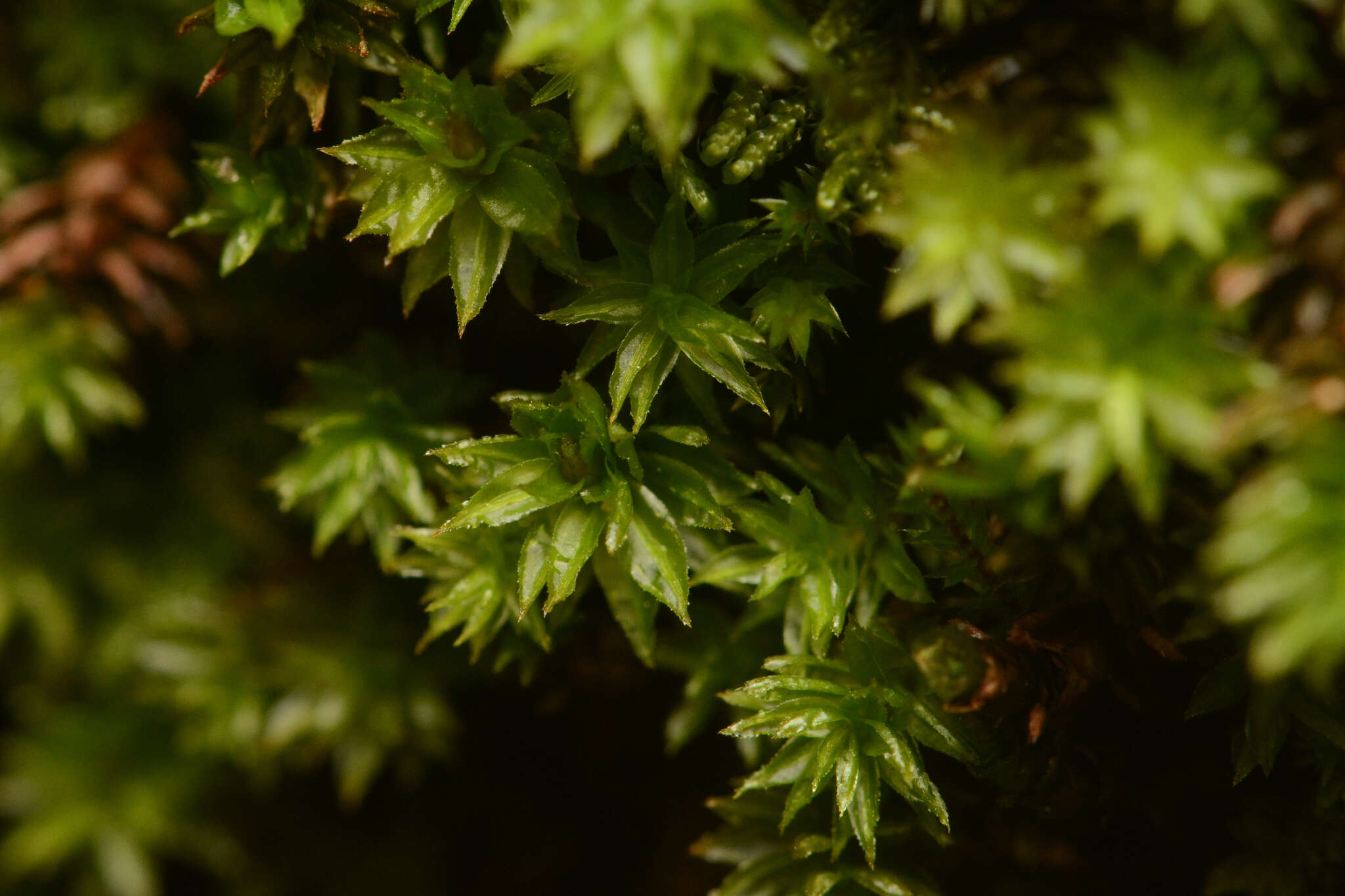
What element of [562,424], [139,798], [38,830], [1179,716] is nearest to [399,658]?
[139,798]

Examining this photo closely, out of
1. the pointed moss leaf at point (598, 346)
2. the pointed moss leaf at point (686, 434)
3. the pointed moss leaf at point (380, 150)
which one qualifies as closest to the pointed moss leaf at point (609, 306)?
the pointed moss leaf at point (598, 346)

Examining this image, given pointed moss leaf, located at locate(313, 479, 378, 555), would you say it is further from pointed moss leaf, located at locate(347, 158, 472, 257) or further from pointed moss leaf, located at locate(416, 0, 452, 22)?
pointed moss leaf, located at locate(416, 0, 452, 22)

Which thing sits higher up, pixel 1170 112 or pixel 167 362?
A: pixel 1170 112

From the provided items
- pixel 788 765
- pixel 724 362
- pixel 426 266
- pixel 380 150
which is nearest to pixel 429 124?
pixel 380 150

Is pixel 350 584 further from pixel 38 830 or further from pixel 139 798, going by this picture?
pixel 38 830

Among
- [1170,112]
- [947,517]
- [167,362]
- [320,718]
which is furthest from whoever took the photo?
[167,362]

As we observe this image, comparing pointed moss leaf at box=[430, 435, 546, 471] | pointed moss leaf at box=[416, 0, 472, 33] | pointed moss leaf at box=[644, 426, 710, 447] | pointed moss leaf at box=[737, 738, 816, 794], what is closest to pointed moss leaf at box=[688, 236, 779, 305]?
pointed moss leaf at box=[644, 426, 710, 447]

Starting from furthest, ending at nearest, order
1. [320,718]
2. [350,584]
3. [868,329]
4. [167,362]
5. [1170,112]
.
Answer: [167,362], [350,584], [320,718], [868,329], [1170,112]
